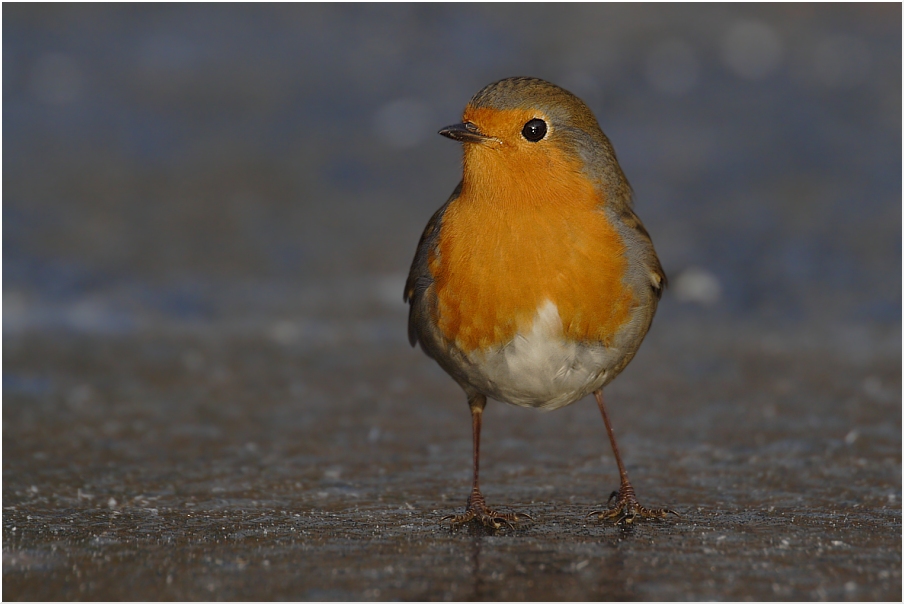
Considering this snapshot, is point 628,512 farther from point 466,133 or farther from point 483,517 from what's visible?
point 466,133

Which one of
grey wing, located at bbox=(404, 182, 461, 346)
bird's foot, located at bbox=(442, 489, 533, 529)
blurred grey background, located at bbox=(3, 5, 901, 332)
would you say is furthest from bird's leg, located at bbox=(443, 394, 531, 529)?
blurred grey background, located at bbox=(3, 5, 901, 332)

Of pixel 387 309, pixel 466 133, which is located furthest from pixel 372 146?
pixel 466 133

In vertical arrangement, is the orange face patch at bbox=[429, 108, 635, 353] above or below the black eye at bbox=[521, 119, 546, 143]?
below

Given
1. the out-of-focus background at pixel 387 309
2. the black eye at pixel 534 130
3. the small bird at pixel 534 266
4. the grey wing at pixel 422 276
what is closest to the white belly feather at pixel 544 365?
the small bird at pixel 534 266

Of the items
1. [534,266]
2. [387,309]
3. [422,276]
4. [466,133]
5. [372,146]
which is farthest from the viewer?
[372,146]

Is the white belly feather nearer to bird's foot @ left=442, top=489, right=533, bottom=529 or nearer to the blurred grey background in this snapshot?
bird's foot @ left=442, top=489, right=533, bottom=529

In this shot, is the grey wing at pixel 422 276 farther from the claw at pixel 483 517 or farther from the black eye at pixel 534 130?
the claw at pixel 483 517

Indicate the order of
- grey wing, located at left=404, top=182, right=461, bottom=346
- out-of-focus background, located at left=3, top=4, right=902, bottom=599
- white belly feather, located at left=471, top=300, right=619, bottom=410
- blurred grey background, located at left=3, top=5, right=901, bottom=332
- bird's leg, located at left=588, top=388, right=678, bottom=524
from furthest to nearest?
blurred grey background, located at left=3, top=5, right=901, bottom=332
grey wing, located at left=404, top=182, right=461, bottom=346
bird's leg, located at left=588, top=388, right=678, bottom=524
white belly feather, located at left=471, top=300, right=619, bottom=410
out-of-focus background, located at left=3, top=4, right=902, bottom=599

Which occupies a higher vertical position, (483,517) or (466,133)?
(466,133)
